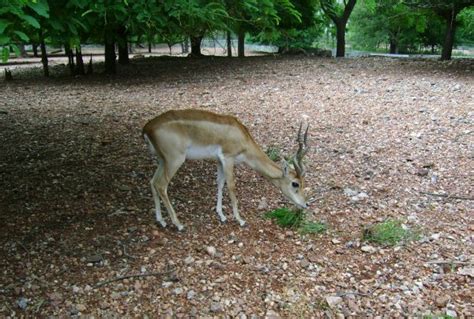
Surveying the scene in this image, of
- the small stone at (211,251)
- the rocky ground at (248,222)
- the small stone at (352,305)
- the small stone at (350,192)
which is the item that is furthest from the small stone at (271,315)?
the small stone at (350,192)

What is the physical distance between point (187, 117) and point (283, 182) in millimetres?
1237

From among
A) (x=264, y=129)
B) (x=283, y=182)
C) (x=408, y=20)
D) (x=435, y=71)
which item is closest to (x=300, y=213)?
(x=283, y=182)

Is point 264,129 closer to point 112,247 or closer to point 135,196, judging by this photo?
point 135,196

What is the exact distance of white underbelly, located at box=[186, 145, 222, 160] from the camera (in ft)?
15.6

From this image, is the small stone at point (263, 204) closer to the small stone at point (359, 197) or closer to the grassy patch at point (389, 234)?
the small stone at point (359, 197)

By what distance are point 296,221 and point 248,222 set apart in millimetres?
526

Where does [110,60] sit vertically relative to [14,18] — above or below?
below

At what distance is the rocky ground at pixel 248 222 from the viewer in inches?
149

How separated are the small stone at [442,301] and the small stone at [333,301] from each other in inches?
29.8

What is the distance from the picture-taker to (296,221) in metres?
4.95

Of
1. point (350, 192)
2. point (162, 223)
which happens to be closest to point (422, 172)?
point (350, 192)

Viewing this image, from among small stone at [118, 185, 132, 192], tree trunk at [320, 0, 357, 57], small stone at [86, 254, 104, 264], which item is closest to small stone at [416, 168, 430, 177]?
small stone at [118, 185, 132, 192]

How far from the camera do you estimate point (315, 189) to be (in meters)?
5.89

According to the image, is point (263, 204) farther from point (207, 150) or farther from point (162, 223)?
point (162, 223)
